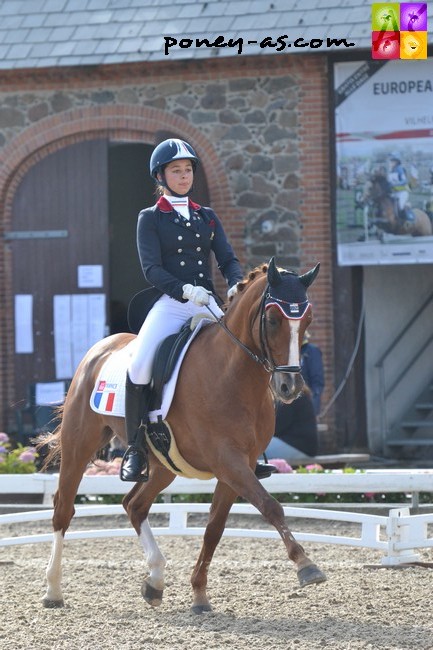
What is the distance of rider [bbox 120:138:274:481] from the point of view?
26.9 feet

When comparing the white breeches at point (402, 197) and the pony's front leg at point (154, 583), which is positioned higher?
the white breeches at point (402, 197)

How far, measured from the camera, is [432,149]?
631 inches

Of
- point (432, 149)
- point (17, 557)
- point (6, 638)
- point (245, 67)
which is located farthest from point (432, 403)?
point (6, 638)

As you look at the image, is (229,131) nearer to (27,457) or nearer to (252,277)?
(27,457)

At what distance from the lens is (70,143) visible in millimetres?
17266

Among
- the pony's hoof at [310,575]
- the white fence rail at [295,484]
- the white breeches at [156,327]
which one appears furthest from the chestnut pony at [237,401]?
the white fence rail at [295,484]

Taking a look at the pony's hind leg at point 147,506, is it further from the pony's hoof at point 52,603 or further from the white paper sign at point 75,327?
the white paper sign at point 75,327

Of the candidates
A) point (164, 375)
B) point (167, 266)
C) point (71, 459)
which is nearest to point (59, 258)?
point (71, 459)

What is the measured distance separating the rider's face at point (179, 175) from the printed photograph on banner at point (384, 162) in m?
7.93

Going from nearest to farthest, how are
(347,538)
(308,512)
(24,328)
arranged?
(347,538) < (308,512) < (24,328)

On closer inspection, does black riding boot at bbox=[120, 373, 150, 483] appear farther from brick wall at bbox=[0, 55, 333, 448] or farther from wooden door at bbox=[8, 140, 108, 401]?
wooden door at bbox=[8, 140, 108, 401]

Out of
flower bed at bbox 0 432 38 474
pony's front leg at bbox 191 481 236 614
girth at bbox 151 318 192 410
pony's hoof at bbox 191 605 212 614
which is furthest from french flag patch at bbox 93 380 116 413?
flower bed at bbox 0 432 38 474

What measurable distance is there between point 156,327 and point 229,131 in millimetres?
8870

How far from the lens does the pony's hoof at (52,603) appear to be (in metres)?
8.28
